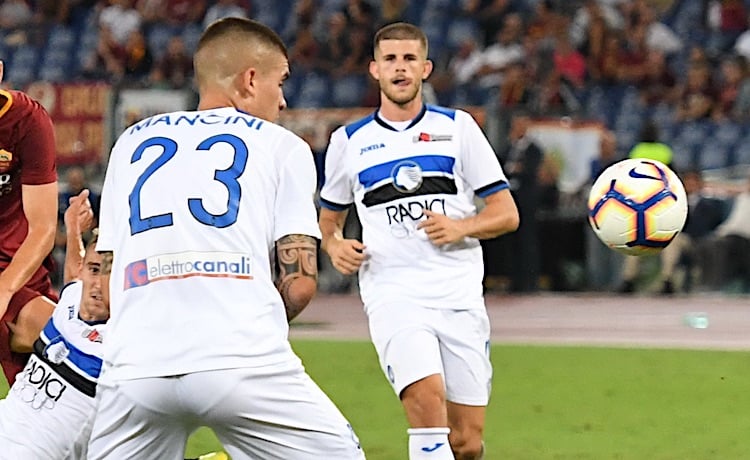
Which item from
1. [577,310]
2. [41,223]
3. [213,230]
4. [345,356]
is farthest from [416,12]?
[213,230]

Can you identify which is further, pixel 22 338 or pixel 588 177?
pixel 588 177

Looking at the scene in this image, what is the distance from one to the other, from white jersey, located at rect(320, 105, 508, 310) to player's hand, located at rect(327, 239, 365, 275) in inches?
4.5

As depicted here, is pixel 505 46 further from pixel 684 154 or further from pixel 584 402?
pixel 584 402

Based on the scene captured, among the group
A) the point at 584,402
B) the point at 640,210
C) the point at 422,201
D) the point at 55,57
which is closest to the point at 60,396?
the point at 422,201

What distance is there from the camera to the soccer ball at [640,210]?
753 centimetres

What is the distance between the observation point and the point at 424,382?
6.88 metres

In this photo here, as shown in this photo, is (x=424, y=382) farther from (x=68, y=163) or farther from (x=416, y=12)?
(x=416, y=12)

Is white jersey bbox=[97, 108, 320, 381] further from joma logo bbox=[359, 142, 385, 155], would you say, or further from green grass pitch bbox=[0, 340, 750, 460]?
green grass pitch bbox=[0, 340, 750, 460]

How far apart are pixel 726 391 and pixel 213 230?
7516 mm

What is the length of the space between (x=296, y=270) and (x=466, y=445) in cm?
277

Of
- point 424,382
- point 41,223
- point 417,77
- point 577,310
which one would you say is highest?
point 417,77

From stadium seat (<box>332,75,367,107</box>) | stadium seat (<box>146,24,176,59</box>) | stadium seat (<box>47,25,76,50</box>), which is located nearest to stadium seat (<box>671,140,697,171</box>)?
stadium seat (<box>332,75,367,107</box>)

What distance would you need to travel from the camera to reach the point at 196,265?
4344mm

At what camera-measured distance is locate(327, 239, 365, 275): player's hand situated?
712 cm
